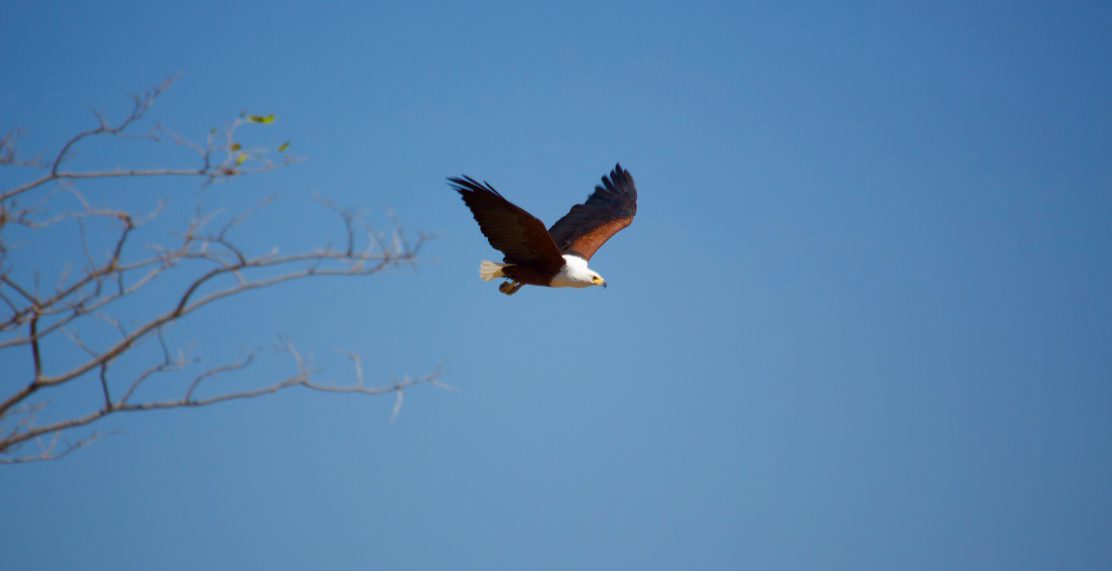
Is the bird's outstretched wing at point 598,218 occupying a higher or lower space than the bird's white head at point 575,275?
higher

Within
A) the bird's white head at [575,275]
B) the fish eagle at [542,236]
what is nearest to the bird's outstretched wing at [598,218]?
the fish eagle at [542,236]

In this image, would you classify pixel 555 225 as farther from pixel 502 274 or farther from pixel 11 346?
pixel 11 346

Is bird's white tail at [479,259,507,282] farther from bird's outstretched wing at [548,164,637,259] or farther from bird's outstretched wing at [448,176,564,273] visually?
bird's outstretched wing at [548,164,637,259]

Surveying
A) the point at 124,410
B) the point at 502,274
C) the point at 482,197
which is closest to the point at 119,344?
the point at 124,410

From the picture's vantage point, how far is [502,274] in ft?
32.7

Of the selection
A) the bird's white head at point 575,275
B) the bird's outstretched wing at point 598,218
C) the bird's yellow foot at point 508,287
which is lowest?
the bird's yellow foot at point 508,287

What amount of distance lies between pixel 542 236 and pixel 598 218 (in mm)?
3099

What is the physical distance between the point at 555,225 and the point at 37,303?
8080mm

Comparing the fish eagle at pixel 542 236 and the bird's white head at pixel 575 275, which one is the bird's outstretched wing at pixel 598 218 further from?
the bird's white head at pixel 575 275

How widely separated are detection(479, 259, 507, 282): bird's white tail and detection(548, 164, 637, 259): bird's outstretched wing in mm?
1455

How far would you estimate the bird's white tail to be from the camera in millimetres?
9883

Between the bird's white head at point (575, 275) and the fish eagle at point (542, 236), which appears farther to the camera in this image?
the bird's white head at point (575, 275)

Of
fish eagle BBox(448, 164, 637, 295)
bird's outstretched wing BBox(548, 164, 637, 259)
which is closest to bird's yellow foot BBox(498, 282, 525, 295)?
fish eagle BBox(448, 164, 637, 295)

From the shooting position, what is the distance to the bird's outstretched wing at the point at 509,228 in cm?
888
